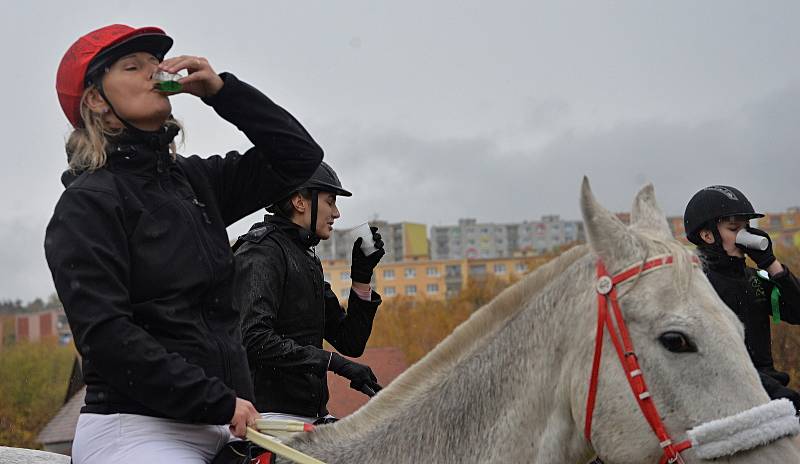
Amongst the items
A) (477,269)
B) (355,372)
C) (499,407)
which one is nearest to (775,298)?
(355,372)

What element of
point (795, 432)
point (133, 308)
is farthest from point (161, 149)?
point (795, 432)

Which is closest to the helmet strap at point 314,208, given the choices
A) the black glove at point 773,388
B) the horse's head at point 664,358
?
the horse's head at point 664,358

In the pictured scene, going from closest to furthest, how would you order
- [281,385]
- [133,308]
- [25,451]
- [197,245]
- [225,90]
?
[133,308]
[197,245]
[225,90]
[281,385]
[25,451]

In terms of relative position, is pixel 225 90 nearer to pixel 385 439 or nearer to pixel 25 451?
pixel 385 439

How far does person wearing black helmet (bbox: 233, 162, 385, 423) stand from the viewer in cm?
517

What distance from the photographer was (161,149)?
368 centimetres

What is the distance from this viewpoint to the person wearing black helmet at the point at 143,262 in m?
3.16

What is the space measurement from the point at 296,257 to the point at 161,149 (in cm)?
210

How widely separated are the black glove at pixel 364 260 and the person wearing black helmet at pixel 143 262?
6.83 feet

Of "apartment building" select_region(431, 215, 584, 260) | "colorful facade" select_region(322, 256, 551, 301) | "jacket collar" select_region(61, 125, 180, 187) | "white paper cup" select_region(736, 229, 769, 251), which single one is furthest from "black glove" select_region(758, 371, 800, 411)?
"apartment building" select_region(431, 215, 584, 260)

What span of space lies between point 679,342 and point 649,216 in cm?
73

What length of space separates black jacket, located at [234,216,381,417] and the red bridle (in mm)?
2296

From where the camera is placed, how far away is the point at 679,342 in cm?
311

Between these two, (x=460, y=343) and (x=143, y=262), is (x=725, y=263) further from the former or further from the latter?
(x=143, y=262)
